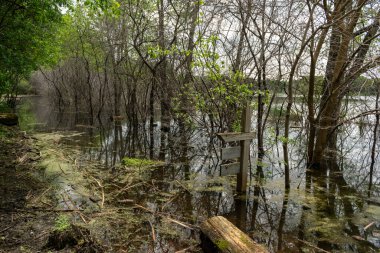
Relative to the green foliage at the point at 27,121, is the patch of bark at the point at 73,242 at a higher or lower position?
lower

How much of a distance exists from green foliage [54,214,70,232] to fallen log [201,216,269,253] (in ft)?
6.31

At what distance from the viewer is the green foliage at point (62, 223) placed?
4062 mm

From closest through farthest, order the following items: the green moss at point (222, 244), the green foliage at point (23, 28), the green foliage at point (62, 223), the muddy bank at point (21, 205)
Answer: the green moss at point (222, 244), the muddy bank at point (21, 205), the green foliage at point (62, 223), the green foliage at point (23, 28)

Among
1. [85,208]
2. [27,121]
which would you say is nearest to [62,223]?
[85,208]

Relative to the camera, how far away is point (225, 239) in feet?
11.6

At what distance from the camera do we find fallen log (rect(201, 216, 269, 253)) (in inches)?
131

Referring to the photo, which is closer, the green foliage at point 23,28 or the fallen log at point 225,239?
the fallen log at point 225,239

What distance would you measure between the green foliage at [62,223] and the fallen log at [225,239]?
1.92 metres

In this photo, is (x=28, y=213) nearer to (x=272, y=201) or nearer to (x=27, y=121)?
(x=272, y=201)

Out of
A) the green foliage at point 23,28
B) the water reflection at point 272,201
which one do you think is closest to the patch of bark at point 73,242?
the water reflection at point 272,201

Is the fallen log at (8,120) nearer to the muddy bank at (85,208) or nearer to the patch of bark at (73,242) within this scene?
the muddy bank at (85,208)

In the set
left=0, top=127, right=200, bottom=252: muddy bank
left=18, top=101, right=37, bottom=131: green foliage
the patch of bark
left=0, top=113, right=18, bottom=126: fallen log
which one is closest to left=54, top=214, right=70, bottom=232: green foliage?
left=0, top=127, right=200, bottom=252: muddy bank

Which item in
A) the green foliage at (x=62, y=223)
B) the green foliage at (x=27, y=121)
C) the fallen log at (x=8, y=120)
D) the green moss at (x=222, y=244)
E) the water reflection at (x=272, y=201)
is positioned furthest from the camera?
the green foliage at (x=27, y=121)

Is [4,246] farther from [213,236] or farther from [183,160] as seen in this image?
[183,160]
